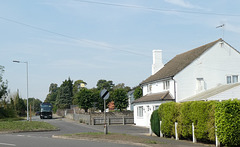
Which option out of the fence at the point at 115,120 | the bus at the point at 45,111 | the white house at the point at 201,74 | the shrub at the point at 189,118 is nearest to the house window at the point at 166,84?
the white house at the point at 201,74

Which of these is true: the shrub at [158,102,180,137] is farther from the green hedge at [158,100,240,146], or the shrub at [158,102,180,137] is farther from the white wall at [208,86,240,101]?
the white wall at [208,86,240,101]

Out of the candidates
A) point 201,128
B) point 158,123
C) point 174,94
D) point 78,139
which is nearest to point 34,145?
point 78,139

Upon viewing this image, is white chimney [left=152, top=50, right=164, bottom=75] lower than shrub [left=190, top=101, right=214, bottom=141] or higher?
higher

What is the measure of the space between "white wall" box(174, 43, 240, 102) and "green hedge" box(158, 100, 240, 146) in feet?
43.6

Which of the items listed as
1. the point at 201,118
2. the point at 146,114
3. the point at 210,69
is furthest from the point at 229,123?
the point at 146,114

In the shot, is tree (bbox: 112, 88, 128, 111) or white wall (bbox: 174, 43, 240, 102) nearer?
white wall (bbox: 174, 43, 240, 102)

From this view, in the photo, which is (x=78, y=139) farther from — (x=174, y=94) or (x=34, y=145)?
(x=174, y=94)

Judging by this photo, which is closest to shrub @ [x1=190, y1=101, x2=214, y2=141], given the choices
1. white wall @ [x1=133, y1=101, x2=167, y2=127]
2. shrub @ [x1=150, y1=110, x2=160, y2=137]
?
shrub @ [x1=150, y1=110, x2=160, y2=137]

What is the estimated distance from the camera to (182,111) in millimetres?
20391

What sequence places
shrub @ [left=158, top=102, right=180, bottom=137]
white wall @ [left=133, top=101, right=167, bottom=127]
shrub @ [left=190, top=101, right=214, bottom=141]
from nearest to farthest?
1. shrub @ [left=190, top=101, right=214, bottom=141]
2. shrub @ [left=158, top=102, right=180, bottom=137]
3. white wall @ [left=133, top=101, right=167, bottom=127]

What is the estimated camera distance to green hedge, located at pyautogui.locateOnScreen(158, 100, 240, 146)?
1534cm

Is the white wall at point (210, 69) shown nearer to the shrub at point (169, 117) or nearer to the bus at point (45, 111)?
the shrub at point (169, 117)

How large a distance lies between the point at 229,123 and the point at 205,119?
8.16 ft

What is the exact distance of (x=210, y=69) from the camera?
37.5m
